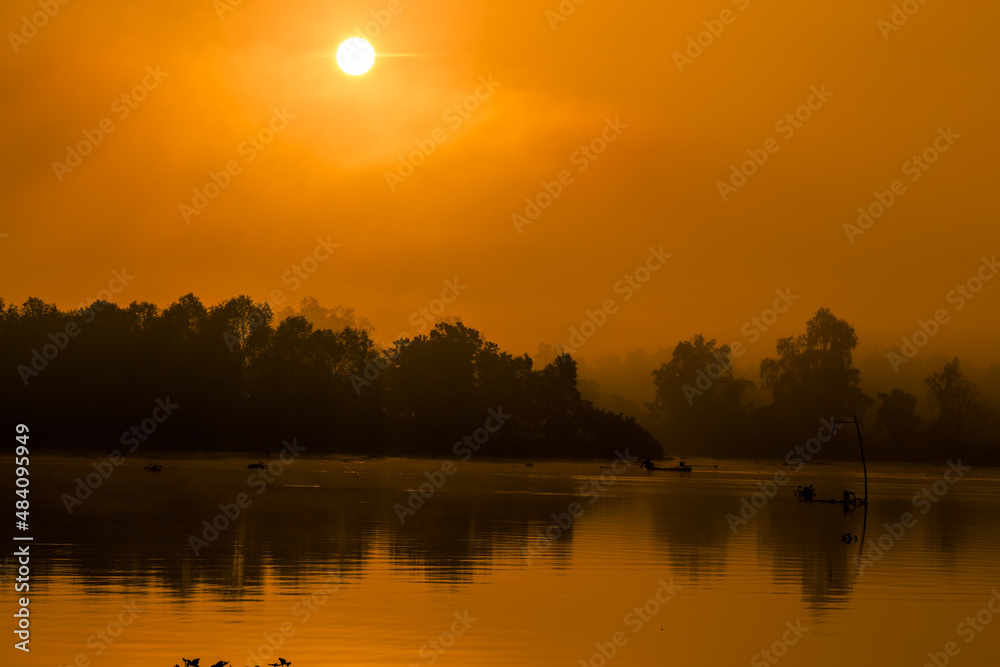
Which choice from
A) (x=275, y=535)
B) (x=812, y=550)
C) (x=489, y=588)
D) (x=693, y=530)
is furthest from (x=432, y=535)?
(x=489, y=588)

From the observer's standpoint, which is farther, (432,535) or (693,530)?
(693,530)

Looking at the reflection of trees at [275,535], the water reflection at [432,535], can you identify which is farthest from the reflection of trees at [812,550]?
the reflection of trees at [275,535]

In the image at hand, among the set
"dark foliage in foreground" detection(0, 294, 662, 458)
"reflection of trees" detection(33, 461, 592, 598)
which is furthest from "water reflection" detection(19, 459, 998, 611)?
"dark foliage in foreground" detection(0, 294, 662, 458)

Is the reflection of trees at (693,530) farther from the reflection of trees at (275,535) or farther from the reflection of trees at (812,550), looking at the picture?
the reflection of trees at (275,535)

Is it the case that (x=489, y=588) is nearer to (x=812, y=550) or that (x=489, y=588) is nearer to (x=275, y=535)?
(x=275, y=535)

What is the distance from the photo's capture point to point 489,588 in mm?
37656

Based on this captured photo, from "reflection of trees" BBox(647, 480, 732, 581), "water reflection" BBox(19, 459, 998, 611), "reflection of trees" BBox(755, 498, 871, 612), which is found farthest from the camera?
"reflection of trees" BBox(647, 480, 732, 581)

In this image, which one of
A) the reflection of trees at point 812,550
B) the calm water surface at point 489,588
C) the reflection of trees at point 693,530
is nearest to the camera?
the calm water surface at point 489,588

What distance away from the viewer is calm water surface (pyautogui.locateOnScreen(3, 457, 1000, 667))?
93.0 feet

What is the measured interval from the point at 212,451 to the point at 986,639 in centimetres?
15418

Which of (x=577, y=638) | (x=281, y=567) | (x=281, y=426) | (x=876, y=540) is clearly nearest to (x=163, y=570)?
(x=281, y=567)

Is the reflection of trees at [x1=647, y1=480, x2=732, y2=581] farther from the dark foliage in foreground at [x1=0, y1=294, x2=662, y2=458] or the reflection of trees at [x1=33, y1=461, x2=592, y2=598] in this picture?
the dark foliage in foreground at [x1=0, y1=294, x2=662, y2=458]

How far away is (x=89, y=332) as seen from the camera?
17275 centimetres

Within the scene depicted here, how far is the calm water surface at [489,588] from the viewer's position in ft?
93.0
